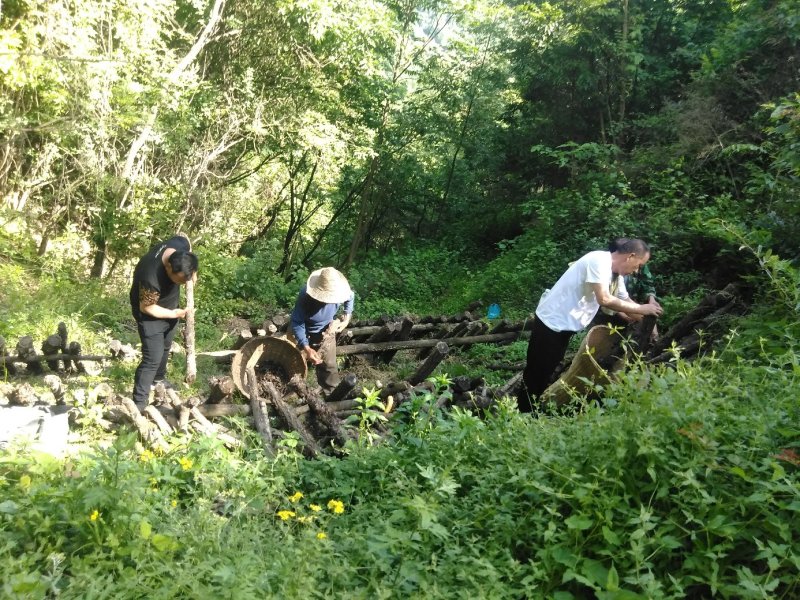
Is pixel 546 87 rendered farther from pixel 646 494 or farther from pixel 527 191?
pixel 646 494

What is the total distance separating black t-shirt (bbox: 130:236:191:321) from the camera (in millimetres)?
5516

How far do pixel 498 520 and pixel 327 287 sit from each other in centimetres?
358

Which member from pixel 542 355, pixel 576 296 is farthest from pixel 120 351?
pixel 576 296

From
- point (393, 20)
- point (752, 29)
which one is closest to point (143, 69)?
point (393, 20)

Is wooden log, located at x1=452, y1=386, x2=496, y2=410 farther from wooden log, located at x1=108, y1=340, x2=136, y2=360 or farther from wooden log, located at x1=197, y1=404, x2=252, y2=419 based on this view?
wooden log, located at x1=108, y1=340, x2=136, y2=360

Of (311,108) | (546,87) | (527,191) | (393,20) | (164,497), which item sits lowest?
(164,497)

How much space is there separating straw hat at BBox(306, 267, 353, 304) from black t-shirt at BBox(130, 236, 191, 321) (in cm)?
127

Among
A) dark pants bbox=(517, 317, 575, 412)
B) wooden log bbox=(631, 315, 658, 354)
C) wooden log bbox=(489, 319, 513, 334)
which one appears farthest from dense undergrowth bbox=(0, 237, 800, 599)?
wooden log bbox=(489, 319, 513, 334)

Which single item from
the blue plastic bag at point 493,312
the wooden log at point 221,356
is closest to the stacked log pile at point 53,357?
the wooden log at point 221,356

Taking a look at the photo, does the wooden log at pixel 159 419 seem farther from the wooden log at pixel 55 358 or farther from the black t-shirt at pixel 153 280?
the wooden log at pixel 55 358

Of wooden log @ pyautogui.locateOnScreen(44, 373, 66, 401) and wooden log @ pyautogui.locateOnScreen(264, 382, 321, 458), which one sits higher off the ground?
wooden log @ pyautogui.locateOnScreen(264, 382, 321, 458)

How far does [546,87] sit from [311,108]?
5.55m

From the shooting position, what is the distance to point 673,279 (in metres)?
9.44

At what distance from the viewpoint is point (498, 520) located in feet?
10.5
